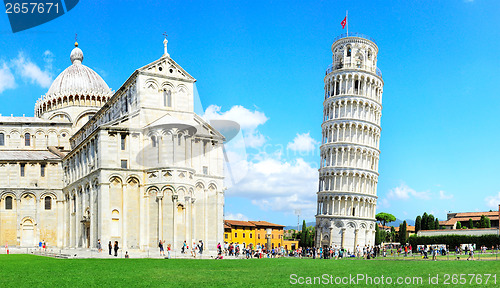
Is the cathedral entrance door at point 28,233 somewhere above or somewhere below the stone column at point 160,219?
below

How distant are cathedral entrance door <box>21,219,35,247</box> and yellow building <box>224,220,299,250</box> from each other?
151 feet

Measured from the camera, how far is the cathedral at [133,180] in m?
45.0

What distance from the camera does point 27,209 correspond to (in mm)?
61719

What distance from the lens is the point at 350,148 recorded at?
270 ft

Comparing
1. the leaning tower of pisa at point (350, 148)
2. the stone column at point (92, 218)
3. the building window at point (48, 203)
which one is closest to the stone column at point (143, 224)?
the stone column at point (92, 218)

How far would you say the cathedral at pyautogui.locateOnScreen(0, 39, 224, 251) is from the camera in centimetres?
4500

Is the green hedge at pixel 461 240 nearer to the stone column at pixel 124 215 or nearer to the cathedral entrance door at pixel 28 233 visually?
the stone column at pixel 124 215

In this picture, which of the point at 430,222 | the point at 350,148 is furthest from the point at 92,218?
the point at 430,222

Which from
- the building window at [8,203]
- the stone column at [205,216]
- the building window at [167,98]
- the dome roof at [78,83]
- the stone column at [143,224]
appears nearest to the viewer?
the stone column at [143,224]

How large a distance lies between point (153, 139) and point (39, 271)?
2394cm

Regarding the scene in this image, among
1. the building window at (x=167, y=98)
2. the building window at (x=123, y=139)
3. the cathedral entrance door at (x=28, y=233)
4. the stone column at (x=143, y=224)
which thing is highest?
the building window at (x=167, y=98)

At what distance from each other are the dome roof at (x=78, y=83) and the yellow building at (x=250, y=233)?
136ft

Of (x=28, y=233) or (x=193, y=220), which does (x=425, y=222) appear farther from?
(x=28, y=233)

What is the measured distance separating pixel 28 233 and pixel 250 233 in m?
55.5
